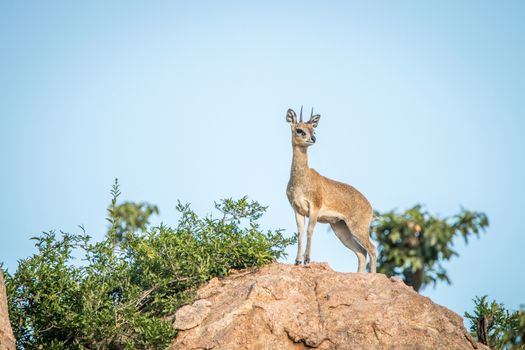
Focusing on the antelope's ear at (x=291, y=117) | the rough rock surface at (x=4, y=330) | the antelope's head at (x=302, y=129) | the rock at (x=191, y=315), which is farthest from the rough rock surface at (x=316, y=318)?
the antelope's ear at (x=291, y=117)

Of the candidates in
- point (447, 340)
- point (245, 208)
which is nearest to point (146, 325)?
point (245, 208)

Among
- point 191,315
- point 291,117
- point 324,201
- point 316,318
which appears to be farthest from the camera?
point 291,117

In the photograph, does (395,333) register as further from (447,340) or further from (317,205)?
(317,205)

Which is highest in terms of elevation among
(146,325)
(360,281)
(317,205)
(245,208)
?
(317,205)

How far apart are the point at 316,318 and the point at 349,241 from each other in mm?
5693

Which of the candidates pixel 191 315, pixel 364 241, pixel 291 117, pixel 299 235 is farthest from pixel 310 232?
pixel 191 315

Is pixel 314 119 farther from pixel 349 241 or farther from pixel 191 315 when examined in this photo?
pixel 191 315

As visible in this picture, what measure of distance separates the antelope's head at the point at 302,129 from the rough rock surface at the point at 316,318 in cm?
517

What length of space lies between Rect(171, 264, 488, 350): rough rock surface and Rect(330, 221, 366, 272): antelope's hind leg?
172 inches

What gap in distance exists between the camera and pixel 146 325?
12.0 metres

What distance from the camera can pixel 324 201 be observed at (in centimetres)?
1731

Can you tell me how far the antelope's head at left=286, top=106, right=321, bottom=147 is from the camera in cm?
1760

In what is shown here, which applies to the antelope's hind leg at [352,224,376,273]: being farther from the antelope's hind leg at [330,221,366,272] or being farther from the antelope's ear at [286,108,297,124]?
the antelope's ear at [286,108,297,124]

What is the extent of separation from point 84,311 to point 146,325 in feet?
3.60
